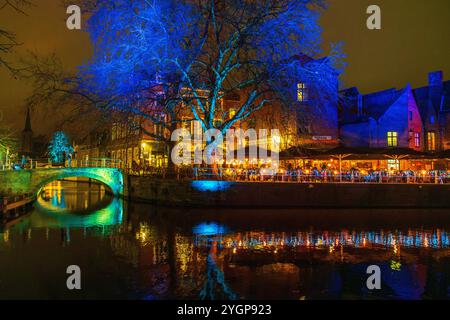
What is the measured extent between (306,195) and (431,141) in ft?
73.8

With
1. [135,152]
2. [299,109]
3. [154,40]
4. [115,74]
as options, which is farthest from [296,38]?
[135,152]

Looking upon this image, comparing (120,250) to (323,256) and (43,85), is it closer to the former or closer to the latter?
(323,256)

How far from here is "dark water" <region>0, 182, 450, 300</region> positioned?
420 inches

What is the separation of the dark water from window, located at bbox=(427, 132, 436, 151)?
21.8m

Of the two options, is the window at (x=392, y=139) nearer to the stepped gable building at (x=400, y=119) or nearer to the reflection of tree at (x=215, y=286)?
the stepped gable building at (x=400, y=119)

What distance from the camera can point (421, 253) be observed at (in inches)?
605

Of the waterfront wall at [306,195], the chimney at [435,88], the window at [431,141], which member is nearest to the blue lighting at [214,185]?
the waterfront wall at [306,195]

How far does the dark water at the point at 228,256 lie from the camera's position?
420 inches

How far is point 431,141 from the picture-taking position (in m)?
45.2

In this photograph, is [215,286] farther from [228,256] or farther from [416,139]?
[416,139]

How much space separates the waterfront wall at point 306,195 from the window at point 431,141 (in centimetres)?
1522

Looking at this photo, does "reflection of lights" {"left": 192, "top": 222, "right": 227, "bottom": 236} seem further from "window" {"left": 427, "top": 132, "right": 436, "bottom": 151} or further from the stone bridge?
"window" {"left": 427, "top": 132, "right": 436, "bottom": 151}
